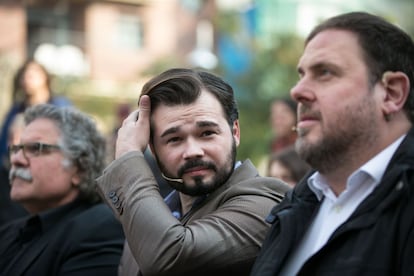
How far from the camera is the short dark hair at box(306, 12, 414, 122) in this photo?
2.46 metres

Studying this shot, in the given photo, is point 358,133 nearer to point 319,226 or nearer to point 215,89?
point 319,226

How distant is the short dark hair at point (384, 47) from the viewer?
246cm

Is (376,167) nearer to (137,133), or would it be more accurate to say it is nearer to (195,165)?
(195,165)

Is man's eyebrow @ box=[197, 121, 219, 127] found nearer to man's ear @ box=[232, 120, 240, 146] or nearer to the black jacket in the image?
man's ear @ box=[232, 120, 240, 146]

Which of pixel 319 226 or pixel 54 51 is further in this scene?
pixel 54 51

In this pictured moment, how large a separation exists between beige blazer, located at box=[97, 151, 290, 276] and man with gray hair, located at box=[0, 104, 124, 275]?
88cm

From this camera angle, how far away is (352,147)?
2.46 metres

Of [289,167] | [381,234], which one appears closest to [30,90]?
[289,167]

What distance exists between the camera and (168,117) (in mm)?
3064

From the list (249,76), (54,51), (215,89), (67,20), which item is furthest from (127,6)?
(215,89)

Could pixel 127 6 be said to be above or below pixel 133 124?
below

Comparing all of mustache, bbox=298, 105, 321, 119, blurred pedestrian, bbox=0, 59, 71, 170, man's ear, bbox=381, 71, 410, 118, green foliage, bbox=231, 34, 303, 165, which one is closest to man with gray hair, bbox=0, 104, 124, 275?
mustache, bbox=298, 105, 321, 119

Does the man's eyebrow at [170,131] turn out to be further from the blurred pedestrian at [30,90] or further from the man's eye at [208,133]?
the blurred pedestrian at [30,90]

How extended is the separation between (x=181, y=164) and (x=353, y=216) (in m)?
0.85
